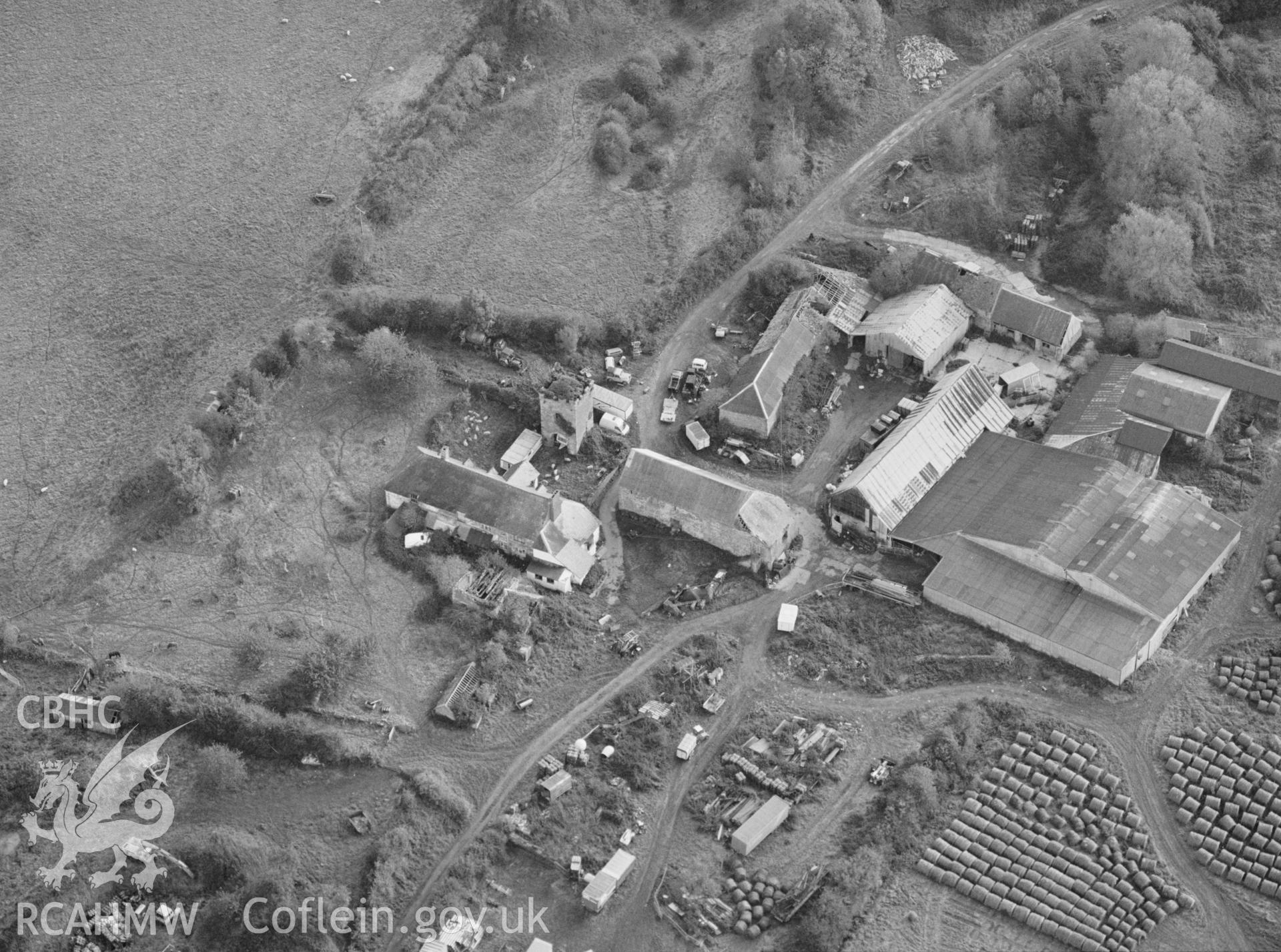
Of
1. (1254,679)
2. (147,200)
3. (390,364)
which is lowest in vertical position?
(1254,679)

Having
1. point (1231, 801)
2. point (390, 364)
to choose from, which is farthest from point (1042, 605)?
point (390, 364)

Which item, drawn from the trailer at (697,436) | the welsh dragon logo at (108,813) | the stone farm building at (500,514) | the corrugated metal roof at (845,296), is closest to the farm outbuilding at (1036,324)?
the corrugated metal roof at (845,296)

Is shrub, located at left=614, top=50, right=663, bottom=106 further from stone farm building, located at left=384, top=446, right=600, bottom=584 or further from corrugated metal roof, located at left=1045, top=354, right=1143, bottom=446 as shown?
corrugated metal roof, located at left=1045, top=354, right=1143, bottom=446

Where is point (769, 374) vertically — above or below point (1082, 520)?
above

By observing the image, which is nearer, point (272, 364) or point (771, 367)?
point (272, 364)

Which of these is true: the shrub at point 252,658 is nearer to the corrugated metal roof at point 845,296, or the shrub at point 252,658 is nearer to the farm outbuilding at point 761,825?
the farm outbuilding at point 761,825

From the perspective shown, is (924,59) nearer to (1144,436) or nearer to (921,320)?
(921,320)
